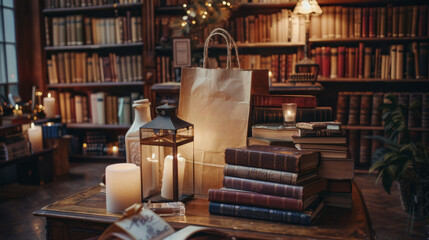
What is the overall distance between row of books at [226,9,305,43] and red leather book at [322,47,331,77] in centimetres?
23

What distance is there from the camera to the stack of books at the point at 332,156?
112cm

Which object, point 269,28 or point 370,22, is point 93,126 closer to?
point 269,28

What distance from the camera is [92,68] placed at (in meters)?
4.21

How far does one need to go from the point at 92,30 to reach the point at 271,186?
11.8ft

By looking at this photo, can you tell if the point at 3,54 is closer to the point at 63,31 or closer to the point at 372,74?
the point at 63,31

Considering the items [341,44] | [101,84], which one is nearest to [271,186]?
[341,44]

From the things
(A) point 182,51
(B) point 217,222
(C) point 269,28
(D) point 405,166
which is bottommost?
(D) point 405,166

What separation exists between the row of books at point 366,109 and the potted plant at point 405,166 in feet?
3.51

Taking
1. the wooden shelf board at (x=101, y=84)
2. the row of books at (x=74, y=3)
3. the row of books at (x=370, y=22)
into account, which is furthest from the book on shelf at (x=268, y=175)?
the row of books at (x=74, y=3)

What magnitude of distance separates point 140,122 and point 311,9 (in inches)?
95.0

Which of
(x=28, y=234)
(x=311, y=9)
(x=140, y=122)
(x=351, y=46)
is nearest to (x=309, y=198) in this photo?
(x=140, y=122)

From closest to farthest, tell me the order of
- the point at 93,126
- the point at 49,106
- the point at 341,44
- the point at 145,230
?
the point at 145,230
the point at 49,106
the point at 341,44
the point at 93,126

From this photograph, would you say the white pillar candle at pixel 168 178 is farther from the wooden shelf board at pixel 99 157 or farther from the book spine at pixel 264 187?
the wooden shelf board at pixel 99 157

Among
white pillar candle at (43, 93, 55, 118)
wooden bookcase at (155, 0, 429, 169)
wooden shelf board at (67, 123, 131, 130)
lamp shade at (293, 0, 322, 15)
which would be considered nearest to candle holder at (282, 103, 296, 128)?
lamp shade at (293, 0, 322, 15)
